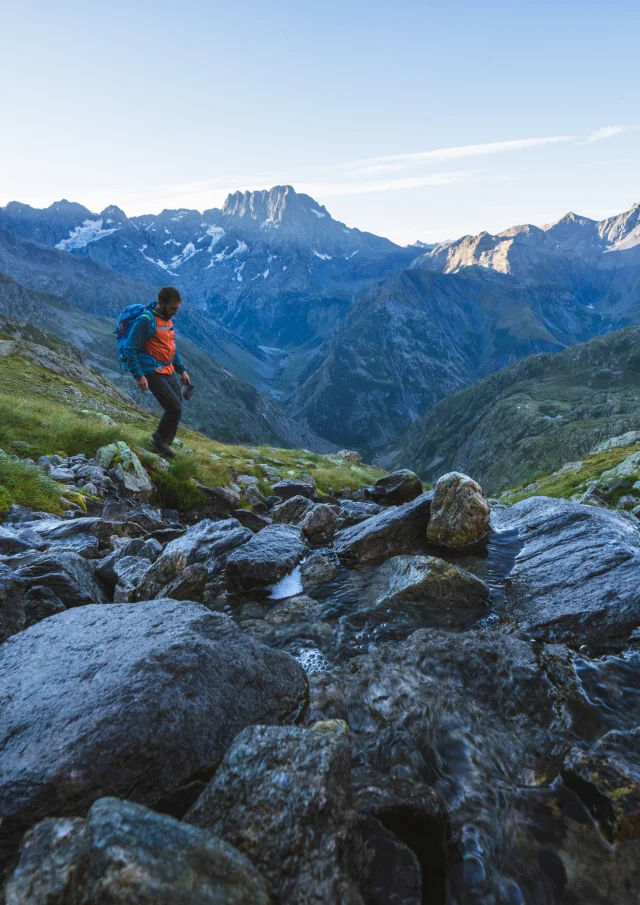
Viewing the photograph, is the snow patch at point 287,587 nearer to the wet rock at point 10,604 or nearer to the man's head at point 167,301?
the wet rock at point 10,604

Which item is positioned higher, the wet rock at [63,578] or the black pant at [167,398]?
the black pant at [167,398]

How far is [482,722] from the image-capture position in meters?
6.20

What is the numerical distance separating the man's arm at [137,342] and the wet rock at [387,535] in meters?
9.33

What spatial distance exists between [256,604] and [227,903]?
7.39 meters

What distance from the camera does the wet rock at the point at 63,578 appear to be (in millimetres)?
7641

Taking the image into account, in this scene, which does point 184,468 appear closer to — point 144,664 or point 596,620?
point 144,664

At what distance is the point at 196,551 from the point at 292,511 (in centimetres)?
580

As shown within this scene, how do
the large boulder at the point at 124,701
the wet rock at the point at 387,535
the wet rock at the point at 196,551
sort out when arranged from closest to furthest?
the large boulder at the point at 124,701, the wet rock at the point at 196,551, the wet rock at the point at 387,535

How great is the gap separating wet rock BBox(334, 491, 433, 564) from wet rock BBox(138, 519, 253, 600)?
289cm

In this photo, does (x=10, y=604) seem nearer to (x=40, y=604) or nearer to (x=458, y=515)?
(x=40, y=604)

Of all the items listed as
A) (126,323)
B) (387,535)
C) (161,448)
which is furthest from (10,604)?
(161,448)

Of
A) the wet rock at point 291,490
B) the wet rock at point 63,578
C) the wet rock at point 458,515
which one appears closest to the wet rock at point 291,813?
the wet rock at point 63,578

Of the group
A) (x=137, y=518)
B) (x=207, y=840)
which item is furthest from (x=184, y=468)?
(x=207, y=840)

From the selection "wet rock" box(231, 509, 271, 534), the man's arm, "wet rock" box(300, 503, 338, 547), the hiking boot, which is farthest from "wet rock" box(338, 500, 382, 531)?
the man's arm
